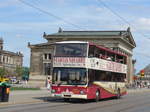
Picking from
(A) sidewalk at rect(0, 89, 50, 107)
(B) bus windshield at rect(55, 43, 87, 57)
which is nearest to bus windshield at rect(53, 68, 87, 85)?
(B) bus windshield at rect(55, 43, 87, 57)

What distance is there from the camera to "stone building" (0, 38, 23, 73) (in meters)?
167

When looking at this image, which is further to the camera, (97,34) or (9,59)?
(9,59)

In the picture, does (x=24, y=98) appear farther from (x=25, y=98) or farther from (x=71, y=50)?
(x=71, y=50)

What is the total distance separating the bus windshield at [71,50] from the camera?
2761 cm

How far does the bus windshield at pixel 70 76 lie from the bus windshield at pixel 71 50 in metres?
1.00

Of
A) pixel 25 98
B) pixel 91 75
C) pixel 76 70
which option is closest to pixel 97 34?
pixel 25 98

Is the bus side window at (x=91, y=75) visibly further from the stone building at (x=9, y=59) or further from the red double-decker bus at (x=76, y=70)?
the stone building at (x=9, y=59)

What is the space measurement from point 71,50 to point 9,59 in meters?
149

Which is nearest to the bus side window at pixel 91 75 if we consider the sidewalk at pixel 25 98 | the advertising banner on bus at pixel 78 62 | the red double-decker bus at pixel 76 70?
the red double-decker bus at pixel 76 70

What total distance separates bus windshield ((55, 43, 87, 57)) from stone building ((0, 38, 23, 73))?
137m

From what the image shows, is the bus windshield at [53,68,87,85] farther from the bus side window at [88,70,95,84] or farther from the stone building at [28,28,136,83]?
the stone building at [28,28,136,83]

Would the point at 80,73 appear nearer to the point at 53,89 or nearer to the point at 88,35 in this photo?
the point at 53,89

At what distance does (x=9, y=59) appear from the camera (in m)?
174

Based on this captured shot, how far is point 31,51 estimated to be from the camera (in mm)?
112125
